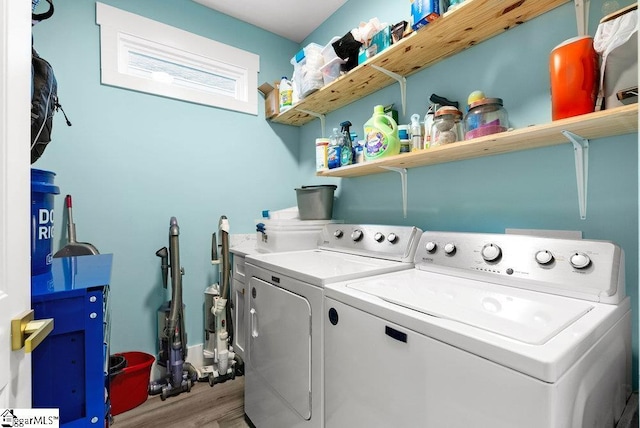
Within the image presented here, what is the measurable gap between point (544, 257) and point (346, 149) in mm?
1247

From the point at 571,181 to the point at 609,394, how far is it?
76 cm

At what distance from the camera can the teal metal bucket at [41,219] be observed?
0.83m

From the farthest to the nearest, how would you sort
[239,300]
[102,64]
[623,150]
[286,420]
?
[239,300] → [102,64] → [286,420] → [623,150]

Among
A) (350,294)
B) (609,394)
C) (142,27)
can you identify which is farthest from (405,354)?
(142,27)

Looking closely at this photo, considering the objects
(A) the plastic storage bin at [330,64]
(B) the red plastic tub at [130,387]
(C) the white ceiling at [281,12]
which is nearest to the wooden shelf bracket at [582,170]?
(A) the plastic storage bin at [330,64]

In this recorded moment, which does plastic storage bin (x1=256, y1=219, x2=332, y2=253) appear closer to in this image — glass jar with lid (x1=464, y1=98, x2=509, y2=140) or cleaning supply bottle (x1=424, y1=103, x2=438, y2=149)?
cleaning supply bottle (x1=424, y1=103, x2=438, y2=149)

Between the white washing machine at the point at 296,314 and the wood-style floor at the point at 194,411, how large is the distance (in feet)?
0.69

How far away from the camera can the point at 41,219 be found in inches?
33.7

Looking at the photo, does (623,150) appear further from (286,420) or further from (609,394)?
(286,420)

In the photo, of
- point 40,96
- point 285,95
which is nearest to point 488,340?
point 40,96

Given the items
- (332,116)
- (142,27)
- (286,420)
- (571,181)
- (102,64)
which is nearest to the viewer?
(571,181)

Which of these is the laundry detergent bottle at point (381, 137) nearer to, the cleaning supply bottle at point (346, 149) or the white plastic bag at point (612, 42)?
the cleaning supply bottle at point (346, 149)

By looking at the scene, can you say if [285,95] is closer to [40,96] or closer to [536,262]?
[40,96]

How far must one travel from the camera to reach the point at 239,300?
2.28m
